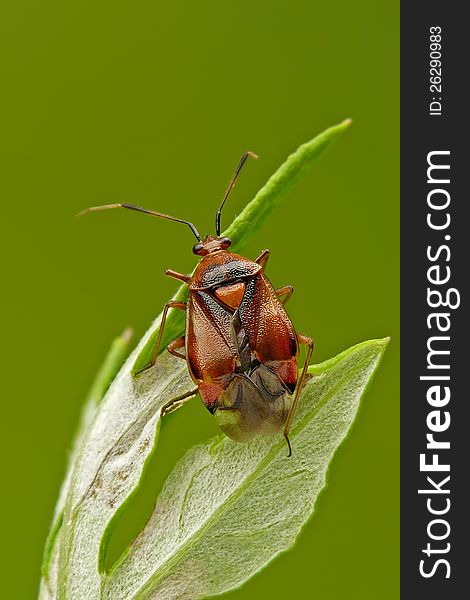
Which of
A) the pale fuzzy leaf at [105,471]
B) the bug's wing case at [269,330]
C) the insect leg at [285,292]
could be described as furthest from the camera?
the insect leg at [285,292]

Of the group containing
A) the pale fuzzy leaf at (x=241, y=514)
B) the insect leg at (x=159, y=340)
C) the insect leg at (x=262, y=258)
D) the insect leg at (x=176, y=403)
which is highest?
the insect leg at (x=262, y=258)

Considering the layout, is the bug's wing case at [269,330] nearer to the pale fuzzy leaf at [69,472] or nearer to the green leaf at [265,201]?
the pale fuzzy leaf at [69,472]

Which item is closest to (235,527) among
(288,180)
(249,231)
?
(249,231)

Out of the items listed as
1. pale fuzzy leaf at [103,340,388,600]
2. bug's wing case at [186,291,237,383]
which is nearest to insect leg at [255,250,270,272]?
bug's wing case at [186,291,237,383]

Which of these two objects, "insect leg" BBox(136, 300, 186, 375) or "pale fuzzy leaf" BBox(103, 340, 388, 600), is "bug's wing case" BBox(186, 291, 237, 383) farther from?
"pale fuzzy leaf" BBox(103, 340, 388, 600)

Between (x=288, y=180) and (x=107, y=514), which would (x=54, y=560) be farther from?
(x=288, y=180)

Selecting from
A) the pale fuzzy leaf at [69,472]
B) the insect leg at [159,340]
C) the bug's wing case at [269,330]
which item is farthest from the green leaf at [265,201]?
the bug's wing case at [269,330]
